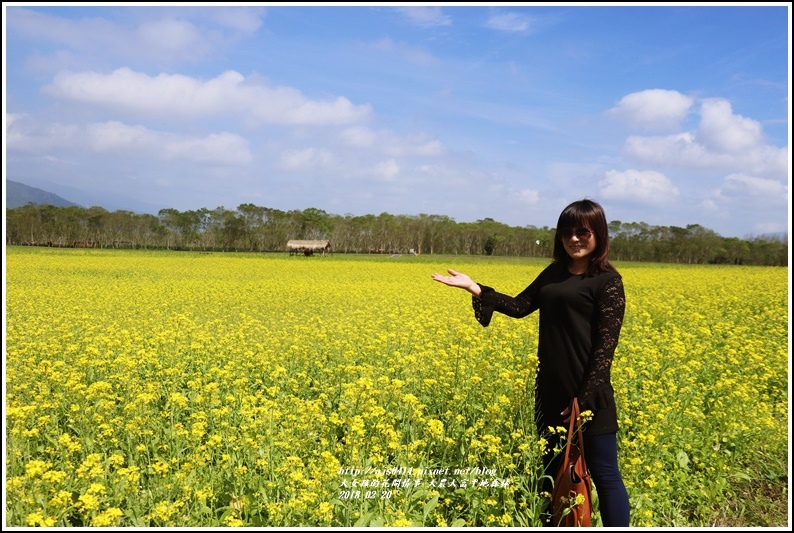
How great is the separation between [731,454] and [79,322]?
29.1ft

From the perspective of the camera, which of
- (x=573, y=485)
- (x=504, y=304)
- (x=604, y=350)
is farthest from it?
(x=504, y=304)

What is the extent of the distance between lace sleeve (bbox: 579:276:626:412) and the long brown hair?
0.13 meters

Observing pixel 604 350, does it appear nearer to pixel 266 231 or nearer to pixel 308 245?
pixel 308 245

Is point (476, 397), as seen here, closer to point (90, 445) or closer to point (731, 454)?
point (731, 454)

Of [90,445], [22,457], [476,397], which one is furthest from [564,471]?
[22,457]

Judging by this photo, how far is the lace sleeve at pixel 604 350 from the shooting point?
302 centimetres

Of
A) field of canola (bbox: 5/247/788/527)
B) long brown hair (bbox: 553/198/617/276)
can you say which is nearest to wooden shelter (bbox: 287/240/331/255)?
field of canola (bbox: 5/247/788/527)

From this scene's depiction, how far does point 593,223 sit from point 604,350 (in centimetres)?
75

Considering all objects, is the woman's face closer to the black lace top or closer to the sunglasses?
the sunglasses

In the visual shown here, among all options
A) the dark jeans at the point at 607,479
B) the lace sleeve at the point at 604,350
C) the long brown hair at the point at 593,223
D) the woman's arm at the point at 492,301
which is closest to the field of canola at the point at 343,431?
the dark jeans at the point at 607,479

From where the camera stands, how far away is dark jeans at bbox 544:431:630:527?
296 centimetres

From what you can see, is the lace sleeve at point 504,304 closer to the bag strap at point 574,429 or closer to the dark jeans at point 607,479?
the bag strap at point 574,429

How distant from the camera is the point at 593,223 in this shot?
310cm

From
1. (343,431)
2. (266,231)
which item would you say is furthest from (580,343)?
(266,231)
